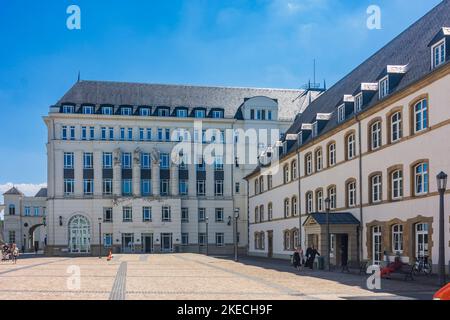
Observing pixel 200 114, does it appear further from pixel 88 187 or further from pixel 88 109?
pixel 88 187

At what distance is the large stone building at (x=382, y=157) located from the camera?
26531mm

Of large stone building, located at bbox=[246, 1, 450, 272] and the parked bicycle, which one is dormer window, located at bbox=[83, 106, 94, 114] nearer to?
large stone building, located at bbox=[246, 1, 450, 272]

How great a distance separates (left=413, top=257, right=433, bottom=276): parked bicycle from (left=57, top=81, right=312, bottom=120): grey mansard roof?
4990cm

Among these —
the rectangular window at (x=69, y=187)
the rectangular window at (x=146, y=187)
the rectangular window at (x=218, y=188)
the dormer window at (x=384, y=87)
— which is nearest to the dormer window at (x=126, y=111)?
the rectangular window at (x=146, y=187)

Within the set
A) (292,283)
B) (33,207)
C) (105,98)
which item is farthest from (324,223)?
(33,207)

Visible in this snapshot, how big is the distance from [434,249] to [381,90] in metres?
11.0

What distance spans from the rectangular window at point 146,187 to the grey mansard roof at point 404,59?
30.2 meters

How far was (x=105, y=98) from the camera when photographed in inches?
2911

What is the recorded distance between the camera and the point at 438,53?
27281 millimetres

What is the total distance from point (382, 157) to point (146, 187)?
149 ft

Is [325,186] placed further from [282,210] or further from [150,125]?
[150,125]

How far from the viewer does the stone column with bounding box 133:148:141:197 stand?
71.8 m

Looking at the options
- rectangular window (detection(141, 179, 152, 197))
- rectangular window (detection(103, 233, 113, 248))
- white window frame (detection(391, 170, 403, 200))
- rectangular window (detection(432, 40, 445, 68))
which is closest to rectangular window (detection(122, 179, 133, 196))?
rectangular window (detection(141, 179, 152, 197))

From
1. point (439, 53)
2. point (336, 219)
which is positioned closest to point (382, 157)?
point (336, 219)
